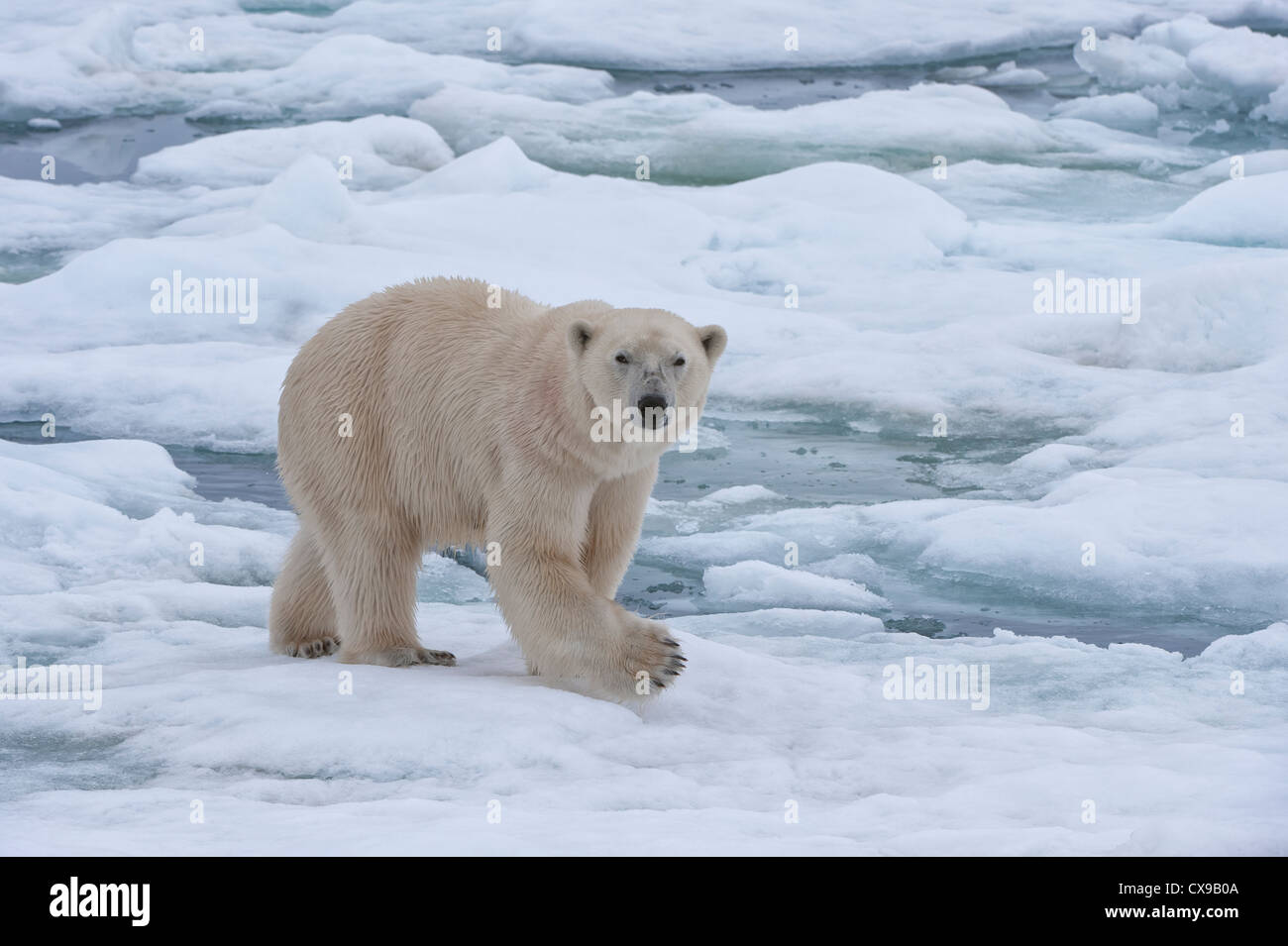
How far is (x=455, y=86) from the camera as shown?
1719 cm

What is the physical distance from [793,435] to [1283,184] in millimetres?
6090

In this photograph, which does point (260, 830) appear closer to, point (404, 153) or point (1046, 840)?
point (1046, 840)

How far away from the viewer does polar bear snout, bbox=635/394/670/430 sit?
142 inches

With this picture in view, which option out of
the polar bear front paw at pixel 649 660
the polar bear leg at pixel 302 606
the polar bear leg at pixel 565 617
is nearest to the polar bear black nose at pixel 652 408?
the polar bear leg at pixel 565 617

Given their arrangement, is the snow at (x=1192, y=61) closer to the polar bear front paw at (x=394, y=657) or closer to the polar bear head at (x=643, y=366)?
the polar bear head at (x=643, y=366)

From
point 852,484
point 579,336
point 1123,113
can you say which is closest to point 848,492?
point 852,484

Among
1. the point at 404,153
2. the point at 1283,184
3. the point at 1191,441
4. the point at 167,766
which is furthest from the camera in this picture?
the point at 404,153

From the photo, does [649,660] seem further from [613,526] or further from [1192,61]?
[1192,61]

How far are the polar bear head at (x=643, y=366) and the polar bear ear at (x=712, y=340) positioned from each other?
1.9 inches

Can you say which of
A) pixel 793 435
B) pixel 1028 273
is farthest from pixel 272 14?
pixel 793 435

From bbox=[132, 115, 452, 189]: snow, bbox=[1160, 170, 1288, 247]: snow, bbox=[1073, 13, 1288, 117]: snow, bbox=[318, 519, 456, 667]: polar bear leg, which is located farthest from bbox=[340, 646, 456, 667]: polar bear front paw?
bbox=[1073, 13, 1288, 117]: snow

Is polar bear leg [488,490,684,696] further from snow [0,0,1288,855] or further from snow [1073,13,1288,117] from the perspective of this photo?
snow [1073,13,1288,117]

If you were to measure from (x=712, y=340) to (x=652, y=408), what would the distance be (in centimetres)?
43

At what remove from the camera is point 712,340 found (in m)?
3.97
